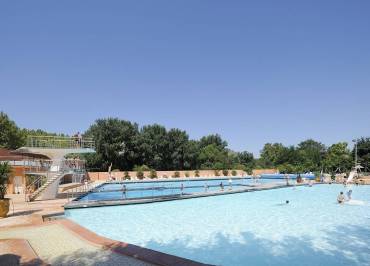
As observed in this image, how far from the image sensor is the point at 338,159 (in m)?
48.2

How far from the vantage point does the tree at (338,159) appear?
156 feet

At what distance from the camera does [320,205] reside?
2097 centimetres

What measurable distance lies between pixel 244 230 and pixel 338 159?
130ft

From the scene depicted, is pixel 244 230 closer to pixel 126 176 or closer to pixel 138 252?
pixel 138 252

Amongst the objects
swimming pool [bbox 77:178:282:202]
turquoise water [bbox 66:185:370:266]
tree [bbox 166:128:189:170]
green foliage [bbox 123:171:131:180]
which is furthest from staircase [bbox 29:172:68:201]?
tree [bbox 166:128:189:170]

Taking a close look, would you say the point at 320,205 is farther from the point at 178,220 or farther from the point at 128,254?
the point at 128,254

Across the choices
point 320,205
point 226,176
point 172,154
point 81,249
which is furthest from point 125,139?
point 81,249

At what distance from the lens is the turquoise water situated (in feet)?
34.5

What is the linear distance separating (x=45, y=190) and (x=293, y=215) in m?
14.4

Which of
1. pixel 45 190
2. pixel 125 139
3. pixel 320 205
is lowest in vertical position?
pixel 320 205

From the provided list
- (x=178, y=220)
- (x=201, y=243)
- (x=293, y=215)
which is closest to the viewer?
(x=201, y=243)

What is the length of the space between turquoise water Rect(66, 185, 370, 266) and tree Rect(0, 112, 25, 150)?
37.1 metres

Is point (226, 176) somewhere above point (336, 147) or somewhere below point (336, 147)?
below

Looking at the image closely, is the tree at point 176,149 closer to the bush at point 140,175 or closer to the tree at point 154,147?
the tree at point 154,147
